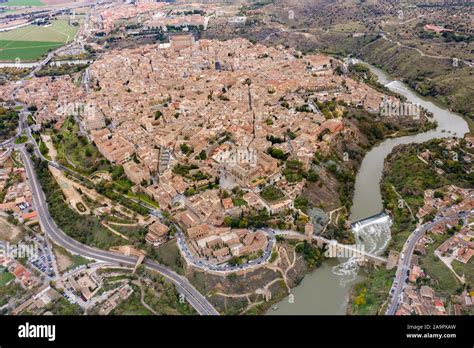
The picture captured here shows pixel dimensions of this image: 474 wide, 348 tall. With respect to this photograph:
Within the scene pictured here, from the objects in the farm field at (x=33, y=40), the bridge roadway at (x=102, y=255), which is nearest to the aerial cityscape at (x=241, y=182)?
the bridge roadway at (x=102, y=255)

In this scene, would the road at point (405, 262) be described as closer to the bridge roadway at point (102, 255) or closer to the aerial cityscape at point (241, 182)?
the aerial cityscape at point (241, 182)

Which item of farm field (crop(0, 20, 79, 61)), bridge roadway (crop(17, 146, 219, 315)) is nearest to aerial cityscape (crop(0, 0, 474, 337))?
bridge roadway (crop(17, 146, 219, 315))

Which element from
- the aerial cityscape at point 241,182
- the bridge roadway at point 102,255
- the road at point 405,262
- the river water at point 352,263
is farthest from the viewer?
the aerial cityscape at point 241,182

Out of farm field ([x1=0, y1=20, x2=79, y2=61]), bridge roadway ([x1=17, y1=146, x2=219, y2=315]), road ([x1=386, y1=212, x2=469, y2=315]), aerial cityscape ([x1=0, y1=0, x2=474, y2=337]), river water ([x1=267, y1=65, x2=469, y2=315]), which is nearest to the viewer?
road ([x1=386, y1=212, x2=469, y2=315])

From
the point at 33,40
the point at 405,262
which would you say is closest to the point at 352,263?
the point at 405,262

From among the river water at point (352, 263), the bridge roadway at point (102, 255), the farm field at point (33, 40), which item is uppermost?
the farm field at point (33, 40)

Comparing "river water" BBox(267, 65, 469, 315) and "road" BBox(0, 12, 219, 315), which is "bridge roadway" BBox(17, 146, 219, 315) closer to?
"road" BBox(0, 12, 219, 315)
